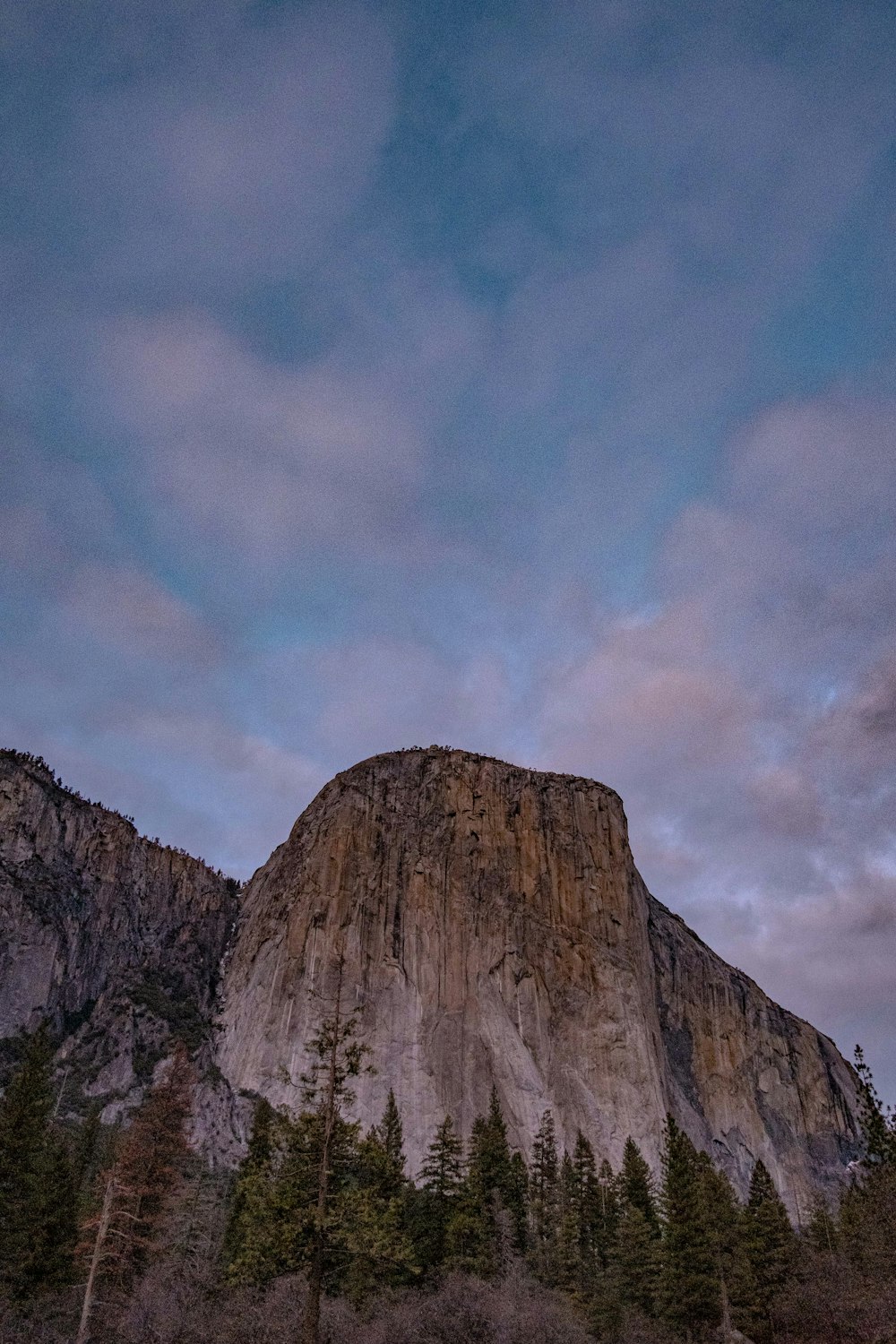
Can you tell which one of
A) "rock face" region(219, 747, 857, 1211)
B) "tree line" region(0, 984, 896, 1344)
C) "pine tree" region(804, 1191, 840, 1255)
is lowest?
"tree line" region(0, 984, 896, 1344)

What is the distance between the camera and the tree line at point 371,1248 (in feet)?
89.6

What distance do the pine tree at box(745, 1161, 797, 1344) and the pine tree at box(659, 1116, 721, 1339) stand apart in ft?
14.8

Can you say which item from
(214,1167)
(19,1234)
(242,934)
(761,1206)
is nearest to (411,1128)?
(214,1167)

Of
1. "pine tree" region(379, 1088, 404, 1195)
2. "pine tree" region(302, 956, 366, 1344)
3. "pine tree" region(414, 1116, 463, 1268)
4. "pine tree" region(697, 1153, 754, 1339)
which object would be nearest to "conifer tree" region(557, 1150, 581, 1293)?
"pine tree" region(414, 1116, 463, 1268)

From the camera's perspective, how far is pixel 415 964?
349 feet

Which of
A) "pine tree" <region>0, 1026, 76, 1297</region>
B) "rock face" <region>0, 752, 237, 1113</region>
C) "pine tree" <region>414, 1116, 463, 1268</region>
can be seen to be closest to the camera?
"pine tree" <region>0, 1026, 76, 1297</region>

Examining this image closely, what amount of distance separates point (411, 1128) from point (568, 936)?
96.6ft

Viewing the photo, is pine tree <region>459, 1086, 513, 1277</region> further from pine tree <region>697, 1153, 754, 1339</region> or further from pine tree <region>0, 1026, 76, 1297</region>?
pine tree <region>0, 1026, 76, 1297</region>

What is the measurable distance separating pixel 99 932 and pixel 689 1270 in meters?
93.3

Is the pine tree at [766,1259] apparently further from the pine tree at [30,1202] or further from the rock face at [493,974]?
the rock face at [493,974]

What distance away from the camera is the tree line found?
1075 inches

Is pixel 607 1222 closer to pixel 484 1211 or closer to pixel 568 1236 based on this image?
pixel 568 1236

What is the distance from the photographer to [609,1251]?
161 feet

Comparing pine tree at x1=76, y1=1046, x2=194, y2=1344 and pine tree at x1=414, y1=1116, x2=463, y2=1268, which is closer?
pine tree at x1=76, y1=1046, x2=194, y2=1344
